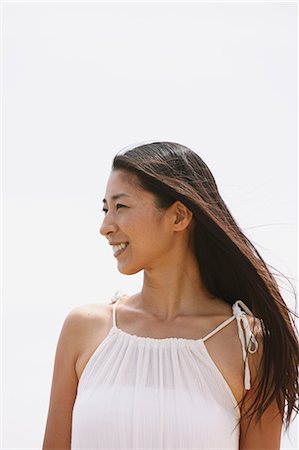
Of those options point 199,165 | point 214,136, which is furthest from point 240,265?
point 214,136

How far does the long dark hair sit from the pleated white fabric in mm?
63

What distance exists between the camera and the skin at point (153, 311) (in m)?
2.02

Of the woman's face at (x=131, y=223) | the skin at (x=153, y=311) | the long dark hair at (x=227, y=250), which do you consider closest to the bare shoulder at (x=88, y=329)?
the skin at (x=153, y=311)

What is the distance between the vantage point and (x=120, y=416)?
1.95m

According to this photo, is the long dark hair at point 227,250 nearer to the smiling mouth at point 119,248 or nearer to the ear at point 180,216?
the ear at point 180,216

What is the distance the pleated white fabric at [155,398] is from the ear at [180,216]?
0.30 metres

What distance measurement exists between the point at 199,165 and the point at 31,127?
3.92ft

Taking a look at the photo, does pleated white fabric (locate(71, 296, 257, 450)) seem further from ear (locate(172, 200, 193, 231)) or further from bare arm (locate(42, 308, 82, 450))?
ear (locate(172, 200, 193, 231))

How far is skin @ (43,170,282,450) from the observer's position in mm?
2020

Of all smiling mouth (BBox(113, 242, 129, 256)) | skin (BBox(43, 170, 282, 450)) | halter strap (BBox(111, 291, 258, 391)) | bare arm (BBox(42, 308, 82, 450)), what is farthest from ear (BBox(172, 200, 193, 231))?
bare arm (BBox(42, 308, 82, 450))

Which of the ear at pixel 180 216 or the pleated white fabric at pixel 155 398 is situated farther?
the ear at pixel 180 216

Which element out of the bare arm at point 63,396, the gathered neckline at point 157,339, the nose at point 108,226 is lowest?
the bare arm at point 63,396

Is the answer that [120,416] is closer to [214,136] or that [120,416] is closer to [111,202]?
[111,202]

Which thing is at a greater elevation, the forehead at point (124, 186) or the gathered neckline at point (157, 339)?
the forehead at point (124, 186)
